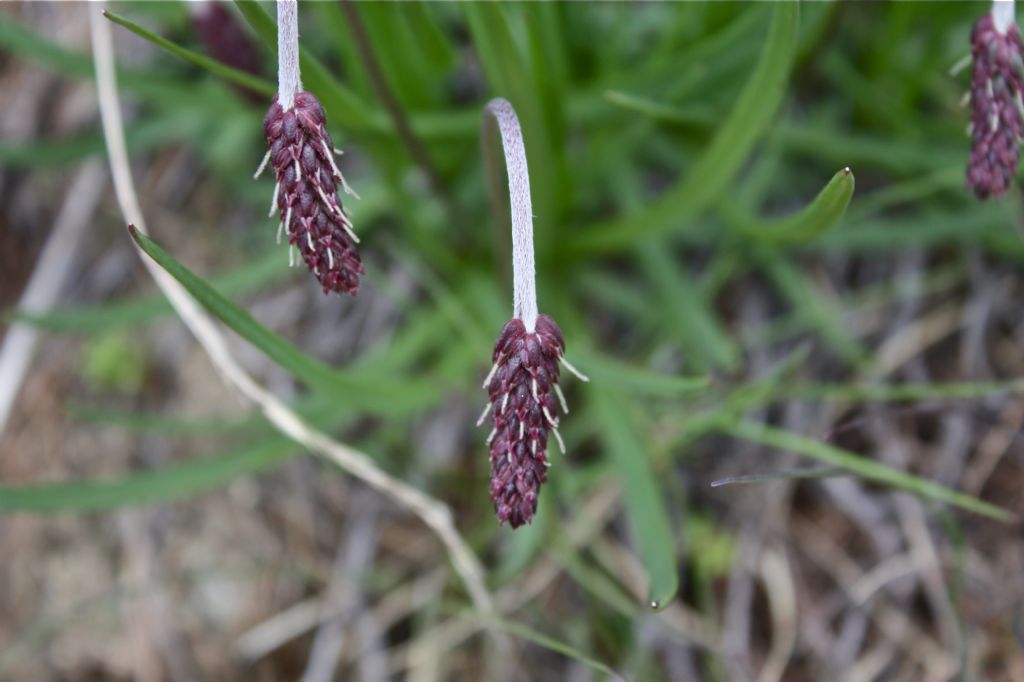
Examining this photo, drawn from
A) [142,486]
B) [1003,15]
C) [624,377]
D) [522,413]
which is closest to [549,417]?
[522,413]

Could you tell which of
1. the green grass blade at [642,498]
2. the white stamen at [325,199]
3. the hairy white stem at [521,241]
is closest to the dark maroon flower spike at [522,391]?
the hairy white stem at [521,241]

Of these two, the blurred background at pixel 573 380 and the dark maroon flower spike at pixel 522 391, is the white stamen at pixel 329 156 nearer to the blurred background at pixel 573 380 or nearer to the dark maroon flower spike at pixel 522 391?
the dark maroon flower spike at pixel 522 391

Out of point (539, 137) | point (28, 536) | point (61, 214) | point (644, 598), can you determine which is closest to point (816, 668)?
point (644, 598)

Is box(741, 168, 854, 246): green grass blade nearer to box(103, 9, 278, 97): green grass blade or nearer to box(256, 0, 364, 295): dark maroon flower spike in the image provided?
box(256, 0, 364, 295): dark maroon flower spike

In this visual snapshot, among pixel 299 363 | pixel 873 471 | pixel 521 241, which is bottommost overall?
pixel 873 471

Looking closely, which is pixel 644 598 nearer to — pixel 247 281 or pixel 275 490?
pixel 275 490

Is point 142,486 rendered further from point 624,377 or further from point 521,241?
point 521,241
